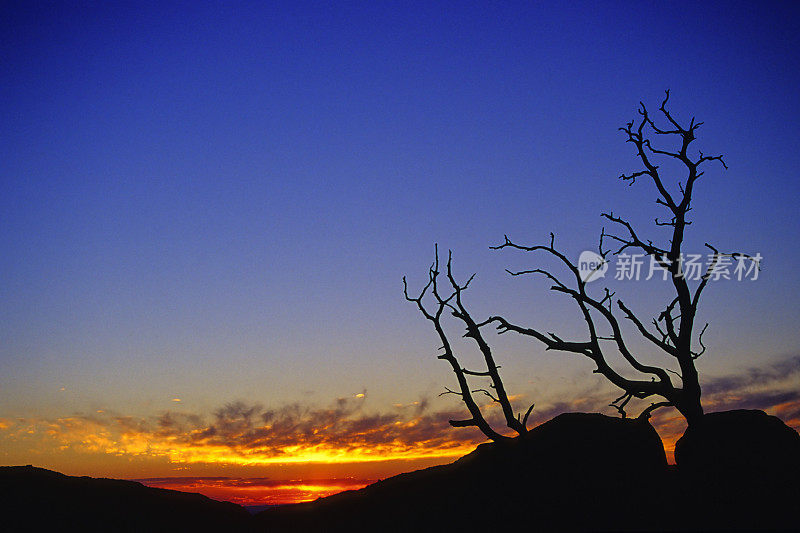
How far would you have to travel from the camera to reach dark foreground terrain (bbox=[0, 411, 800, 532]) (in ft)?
35.7

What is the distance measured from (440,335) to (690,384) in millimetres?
6296

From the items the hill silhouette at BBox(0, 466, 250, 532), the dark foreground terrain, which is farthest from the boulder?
the hill silhouette at BBox(0, 466, 250, 532)

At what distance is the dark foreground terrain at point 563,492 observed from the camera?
1087cm

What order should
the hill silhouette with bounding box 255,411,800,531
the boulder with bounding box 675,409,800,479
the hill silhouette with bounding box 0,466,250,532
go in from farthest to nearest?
1. the hill silhouette with bounding box 0,466,250,532
2. the boulder with bounding box 675,409,800,479
3. the hill silhouette with bounding box 255,411,800,531

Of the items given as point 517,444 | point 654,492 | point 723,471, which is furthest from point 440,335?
point 723,471

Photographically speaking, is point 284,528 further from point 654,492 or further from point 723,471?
point 723,471

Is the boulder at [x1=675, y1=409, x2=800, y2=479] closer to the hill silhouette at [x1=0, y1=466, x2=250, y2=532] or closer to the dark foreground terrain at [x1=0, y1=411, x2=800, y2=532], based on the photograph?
the dark foreground terrain at [x1=0, y1=411, x2=800, y2=532]

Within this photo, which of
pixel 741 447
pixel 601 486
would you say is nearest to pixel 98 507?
pixel 601 486

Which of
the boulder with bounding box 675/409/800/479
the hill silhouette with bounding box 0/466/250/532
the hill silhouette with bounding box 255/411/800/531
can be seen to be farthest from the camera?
the hill silhouette with bounding box 0/466/250/532

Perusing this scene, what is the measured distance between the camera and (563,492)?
11133 millimetres

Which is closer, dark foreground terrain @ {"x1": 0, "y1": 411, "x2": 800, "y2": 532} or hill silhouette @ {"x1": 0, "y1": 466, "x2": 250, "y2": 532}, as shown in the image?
dark foreground terrain @ {"x1": 0, "y1": 411, "x2": 800, "y2": 532}

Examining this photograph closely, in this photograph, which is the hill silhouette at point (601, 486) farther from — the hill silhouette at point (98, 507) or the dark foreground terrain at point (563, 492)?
the hill silhouette at point (98, 507)

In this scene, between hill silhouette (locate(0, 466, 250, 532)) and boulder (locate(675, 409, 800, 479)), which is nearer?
boulder (locate(675, 409, 800, 479))

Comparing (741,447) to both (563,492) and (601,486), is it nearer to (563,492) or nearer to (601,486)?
(601,486)
